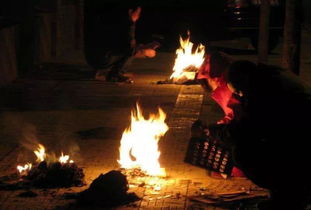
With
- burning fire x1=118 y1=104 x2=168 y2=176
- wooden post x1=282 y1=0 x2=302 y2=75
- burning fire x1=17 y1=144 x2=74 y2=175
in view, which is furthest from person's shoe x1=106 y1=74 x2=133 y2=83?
burning fire x1=17 y1=144 x2=74 y2=175

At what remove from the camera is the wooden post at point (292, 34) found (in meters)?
9.38

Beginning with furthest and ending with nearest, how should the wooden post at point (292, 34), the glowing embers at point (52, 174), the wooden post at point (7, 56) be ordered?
the wooden post at point (7, 56)
the wooden post at point (292, 34)
the glowing embers at point (52, 174)

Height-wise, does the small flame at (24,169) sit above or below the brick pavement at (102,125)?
above

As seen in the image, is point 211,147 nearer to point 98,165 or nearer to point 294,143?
point 98,165

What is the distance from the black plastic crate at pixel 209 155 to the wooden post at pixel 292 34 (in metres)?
2.03

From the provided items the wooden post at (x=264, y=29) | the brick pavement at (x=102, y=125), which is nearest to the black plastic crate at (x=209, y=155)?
the brick pavement at (x=102, y=125)

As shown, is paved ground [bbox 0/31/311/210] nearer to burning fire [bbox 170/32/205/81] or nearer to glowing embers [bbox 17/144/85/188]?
glowing embers [bbox 17/144/85/188]

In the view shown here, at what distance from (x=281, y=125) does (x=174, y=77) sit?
8446 mm

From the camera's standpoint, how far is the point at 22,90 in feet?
45.0

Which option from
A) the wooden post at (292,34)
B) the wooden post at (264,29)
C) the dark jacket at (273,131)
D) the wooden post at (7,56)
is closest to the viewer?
the dark jacket at (273,131)

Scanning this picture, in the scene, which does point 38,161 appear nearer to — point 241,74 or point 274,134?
point 241,74

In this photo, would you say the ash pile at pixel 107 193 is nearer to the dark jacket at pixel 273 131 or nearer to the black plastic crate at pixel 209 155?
the black plastic crate at pixel 209 155

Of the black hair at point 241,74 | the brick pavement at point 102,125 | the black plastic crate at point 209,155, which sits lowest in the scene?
the brick pavement at point 102,125

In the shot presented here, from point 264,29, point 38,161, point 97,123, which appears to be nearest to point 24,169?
point 38,161
